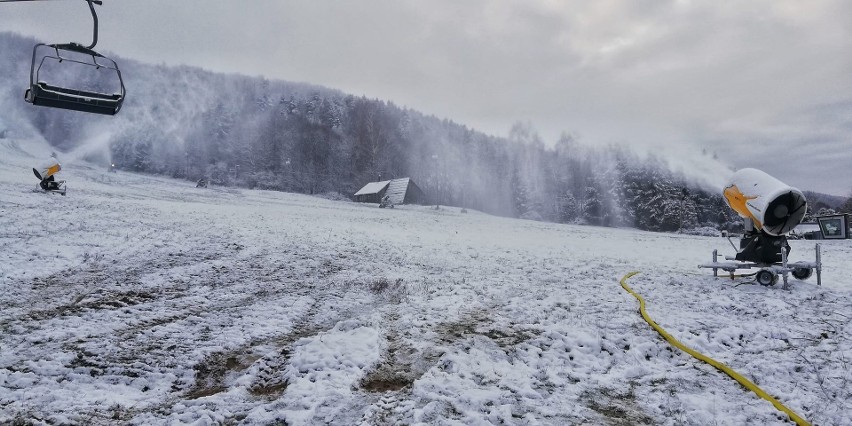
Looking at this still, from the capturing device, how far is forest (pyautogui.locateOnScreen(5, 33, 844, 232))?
66000 mm

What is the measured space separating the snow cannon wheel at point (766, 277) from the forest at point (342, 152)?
2038 inches

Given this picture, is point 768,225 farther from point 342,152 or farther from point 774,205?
point 342,152

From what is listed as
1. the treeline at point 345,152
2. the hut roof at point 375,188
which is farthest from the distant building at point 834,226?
the hut roof at point 375,188

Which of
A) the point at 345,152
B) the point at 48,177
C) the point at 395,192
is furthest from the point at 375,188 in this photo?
the point at 48,177

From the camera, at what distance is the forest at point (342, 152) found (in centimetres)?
6600

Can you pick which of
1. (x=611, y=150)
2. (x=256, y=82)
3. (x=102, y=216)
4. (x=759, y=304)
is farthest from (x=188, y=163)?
(x=759, y=304)

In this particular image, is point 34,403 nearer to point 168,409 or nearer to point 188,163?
point 168,409

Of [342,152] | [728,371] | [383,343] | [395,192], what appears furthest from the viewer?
[342,152]

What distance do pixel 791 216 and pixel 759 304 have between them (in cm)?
344

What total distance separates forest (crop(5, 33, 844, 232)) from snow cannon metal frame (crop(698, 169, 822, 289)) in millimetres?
51062

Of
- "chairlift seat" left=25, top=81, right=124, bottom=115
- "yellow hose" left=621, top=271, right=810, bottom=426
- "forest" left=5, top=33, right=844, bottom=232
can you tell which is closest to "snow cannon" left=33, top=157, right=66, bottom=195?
"chairlift seat" left=25, top=81, right=124, bottom=115

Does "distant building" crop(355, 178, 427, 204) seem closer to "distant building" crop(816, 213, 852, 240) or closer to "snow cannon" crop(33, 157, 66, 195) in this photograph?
"snow cannon" crop(33, 157, 66, 195)

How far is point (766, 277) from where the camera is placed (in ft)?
34.2

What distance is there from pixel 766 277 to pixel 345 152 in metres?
92.7
